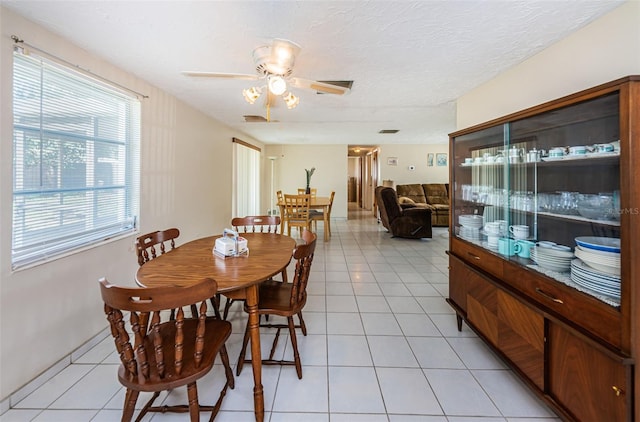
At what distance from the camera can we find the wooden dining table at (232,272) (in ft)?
4.56

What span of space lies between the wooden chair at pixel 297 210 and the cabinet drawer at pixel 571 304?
12.5 feet

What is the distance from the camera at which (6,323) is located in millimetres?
1481

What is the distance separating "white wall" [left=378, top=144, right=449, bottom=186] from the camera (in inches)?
313

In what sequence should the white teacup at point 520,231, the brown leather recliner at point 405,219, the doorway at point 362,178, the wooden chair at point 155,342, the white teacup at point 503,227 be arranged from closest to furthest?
the wooden chair at point 155,342 < the white teacup at point 520,231 < the white teacup at point 503,227 < the brown leather recliner at point 405,219 < the doorway at point 362,178

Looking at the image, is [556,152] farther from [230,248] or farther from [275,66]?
[230,248]

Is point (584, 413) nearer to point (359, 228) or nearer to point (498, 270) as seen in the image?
point (498, 270)

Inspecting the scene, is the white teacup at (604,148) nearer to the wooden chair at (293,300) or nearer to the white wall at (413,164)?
the wooden chair at (293,300)

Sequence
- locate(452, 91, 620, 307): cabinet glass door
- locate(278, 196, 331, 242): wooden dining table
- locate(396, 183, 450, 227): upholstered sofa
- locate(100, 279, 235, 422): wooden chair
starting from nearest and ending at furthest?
locate(100, 279, 235, 422): wooden chair
locate(452, 91, 620, 307): cabinet glass door
locate(278, 196, 331, 242): wooden dining table
locate(396, 183, 450, 227): upholstered sofa

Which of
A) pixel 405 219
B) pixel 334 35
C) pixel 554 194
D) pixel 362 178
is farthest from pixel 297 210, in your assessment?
pixel 362 178

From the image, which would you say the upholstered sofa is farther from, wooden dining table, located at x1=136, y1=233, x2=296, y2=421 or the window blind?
the window blind

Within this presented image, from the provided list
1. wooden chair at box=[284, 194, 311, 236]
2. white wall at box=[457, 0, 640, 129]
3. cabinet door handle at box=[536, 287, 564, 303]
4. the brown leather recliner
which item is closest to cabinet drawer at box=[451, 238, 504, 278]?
cabinet door handle at box=[536, 287, 564, 303]

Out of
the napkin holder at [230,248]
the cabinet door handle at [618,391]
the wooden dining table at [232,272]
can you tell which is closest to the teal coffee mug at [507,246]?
the cabinet door handle at [618,391]

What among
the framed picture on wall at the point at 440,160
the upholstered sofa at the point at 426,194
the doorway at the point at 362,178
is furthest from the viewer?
the doorway at the point at 362,178

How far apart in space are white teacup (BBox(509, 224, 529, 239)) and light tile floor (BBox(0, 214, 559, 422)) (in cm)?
86
